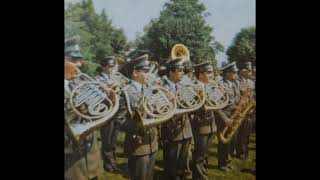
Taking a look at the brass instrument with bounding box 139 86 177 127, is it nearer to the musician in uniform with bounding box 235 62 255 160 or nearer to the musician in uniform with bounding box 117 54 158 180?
the musician in uniform with bounding box 117 54 158 180

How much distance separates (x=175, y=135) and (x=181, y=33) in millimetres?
578

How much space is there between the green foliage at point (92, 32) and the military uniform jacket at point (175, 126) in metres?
0.33

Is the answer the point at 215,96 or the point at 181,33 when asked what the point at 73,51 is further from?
the point at 215,96

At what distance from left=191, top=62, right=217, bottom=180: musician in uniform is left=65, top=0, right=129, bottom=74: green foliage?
47cm

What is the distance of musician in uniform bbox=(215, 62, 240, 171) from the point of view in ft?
8.20

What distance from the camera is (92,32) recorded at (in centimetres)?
230

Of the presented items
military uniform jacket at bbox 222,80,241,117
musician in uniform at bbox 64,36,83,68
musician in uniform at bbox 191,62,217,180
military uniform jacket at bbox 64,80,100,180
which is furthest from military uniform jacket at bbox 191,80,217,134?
musician in uniform at bbox 64,36,83,68

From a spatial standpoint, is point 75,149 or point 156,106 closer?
point 75,149

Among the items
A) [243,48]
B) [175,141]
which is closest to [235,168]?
[175,141]

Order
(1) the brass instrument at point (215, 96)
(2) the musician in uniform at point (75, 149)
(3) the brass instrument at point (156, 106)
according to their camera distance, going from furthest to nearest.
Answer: (1) the brass instrument at point (215, 96) < (3) the brass instrument at point (156, 106) < (2) the musician in uniform at point (75, 149)

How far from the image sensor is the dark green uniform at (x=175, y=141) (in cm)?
240

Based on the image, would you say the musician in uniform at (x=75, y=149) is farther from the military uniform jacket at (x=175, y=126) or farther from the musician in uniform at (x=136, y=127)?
the military uniform jacket at (x=175, y=126)

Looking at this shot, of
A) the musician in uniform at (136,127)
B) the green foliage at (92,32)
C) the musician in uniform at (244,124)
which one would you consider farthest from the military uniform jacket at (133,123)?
the musician in uniform at (244,124)
